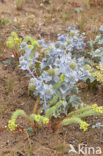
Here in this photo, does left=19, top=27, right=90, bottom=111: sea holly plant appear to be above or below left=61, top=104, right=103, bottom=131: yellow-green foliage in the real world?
above

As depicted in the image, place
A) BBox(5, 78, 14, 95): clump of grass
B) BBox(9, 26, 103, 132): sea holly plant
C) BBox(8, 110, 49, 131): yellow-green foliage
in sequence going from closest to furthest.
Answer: BBox(8, 110, 49, 131): yellow-green foliage → BBox(9, 26, 103, 132): sea holly plant → BBox(5, 78, 14, 95): clump of grass

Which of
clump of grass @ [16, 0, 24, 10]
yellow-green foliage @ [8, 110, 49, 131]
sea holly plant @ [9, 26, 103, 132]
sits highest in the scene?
clump of grass @ [16, 0, 24, 10]

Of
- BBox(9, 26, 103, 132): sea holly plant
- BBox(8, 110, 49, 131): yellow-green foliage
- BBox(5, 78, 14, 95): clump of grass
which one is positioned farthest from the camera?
BBox(5, 78, 14, 95): clump of grass

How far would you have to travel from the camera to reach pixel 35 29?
13.7 ft

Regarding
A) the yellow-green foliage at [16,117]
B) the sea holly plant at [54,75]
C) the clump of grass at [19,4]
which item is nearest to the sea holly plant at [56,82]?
the sea holly plant at [54,75]

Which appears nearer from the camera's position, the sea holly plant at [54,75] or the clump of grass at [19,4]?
the sea holly plant at [54,75]

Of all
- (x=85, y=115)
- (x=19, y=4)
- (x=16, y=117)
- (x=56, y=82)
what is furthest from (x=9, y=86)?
(x=19, y=4)

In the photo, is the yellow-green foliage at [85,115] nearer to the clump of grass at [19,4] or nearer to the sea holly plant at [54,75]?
the sea holly plant at [54,75]

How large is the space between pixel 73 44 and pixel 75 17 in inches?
54.7

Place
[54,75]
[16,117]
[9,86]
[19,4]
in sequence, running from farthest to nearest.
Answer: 1. [19,4]
2. [9,86]
3. [54,75]
4. [16,117]

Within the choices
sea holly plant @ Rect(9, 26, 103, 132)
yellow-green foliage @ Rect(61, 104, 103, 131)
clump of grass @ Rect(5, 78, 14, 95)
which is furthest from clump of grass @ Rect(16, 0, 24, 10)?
yellow-green foliage @ Rect(61, 104, 103, 131)

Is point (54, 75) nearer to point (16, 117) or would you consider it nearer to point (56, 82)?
point (56, 82)

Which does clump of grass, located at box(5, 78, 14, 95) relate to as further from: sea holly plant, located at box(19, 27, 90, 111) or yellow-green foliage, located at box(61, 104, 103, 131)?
yellow-green foliage, located at box(61, 104, 103, 131)

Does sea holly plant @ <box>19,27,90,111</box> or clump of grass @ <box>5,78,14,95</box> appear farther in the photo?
clump of grass @ <box>5,78,14,95</box>
